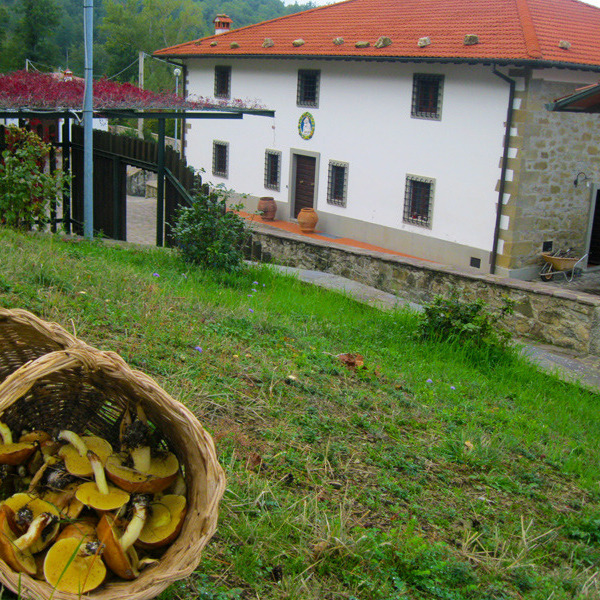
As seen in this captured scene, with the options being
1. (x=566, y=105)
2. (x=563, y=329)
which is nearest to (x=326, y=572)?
(x=563, y=329)

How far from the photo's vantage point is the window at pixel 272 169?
22297 millimetres

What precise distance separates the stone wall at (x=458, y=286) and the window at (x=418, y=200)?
567 centimetres

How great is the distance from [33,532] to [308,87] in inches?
780

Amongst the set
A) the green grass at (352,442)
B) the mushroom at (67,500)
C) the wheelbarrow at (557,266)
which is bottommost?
the wheelbarrow at (557,266)

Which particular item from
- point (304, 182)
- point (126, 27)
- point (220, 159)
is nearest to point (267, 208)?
point (304, 182)

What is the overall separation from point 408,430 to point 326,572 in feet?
5.91

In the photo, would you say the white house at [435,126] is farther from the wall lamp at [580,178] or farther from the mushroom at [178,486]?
the mushroom at [178,486]

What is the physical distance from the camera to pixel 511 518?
3781 mm

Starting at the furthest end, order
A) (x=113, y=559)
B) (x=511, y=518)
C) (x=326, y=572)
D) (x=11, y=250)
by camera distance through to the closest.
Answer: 1. (x=11, y=250)
2. (x=511, y=518)
3. (x=326, y=572)
4. (x=113, y=559)

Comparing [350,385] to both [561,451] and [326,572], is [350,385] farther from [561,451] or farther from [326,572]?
[326,572]

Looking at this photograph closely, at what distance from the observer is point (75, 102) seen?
1006 cm

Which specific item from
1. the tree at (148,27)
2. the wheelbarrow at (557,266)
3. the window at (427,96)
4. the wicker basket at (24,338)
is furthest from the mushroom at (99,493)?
the tree at (148,27)

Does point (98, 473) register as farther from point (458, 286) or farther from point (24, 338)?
point (458, 286)

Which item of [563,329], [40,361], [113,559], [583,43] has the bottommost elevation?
[563,329]
